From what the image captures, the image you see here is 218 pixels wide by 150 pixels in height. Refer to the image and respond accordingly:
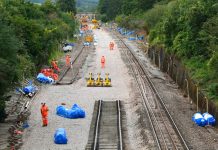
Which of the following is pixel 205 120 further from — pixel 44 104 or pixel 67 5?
pixel 67 5

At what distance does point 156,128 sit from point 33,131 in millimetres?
6706

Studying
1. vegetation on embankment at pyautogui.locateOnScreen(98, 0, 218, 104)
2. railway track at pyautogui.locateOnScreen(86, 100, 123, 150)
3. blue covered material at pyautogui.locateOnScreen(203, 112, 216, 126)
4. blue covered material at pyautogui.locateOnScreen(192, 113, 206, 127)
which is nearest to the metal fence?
blue covered material at pyautogui.locateOnScreen(203, 112, 216, 126)

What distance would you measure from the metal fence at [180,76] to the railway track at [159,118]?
2.44m

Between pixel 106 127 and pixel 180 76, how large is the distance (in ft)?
58.6

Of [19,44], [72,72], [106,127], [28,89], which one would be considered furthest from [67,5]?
[106,127]

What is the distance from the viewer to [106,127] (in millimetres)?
27328

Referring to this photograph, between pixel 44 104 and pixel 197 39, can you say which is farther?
pixel 197 39

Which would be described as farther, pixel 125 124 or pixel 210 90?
pixel 210 90

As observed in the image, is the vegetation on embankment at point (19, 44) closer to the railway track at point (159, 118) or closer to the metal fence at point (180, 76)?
the railway track at point (159, 118)

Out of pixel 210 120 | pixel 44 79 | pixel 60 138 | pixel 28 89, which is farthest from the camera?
pixel 44 79

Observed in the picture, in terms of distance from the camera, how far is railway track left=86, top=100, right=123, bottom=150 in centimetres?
2383

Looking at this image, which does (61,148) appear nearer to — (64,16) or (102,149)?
(102,149)

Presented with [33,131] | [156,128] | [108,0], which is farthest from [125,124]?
[108,0]

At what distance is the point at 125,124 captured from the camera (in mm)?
28422
